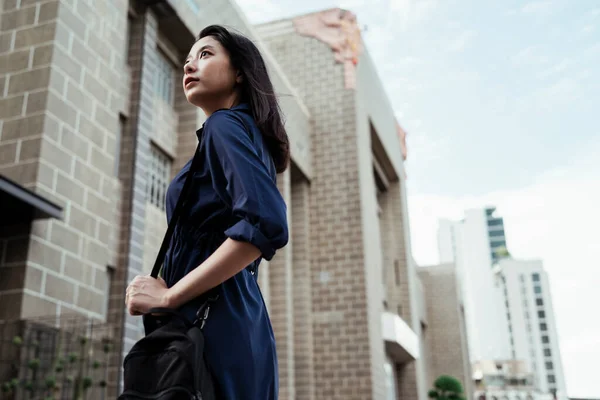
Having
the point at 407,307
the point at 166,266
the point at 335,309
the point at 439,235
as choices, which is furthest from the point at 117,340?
the point at 439,235

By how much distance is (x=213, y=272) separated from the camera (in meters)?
1.45

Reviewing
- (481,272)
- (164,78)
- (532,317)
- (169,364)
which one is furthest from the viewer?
(481,272)

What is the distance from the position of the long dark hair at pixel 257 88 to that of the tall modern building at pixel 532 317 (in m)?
109

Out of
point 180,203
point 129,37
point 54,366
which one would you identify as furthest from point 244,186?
point 129,37

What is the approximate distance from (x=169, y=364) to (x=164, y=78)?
380 inches

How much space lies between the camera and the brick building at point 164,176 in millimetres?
5648

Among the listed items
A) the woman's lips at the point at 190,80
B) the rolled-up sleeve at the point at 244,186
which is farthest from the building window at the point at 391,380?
the rolled-up sleeve at the point at 244,186

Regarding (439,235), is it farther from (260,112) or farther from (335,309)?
(260,112)

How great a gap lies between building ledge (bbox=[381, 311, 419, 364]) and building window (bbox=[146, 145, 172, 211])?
25.5 feet

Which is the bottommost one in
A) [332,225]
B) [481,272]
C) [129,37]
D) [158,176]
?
[158,176]

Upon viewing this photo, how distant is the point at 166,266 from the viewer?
165 centimetres

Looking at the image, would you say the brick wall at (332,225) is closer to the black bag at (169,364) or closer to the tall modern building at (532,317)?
the black bag at (169,364)

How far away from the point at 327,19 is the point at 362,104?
2.33 metres

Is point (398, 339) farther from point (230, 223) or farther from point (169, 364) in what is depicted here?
point (169, 364)
